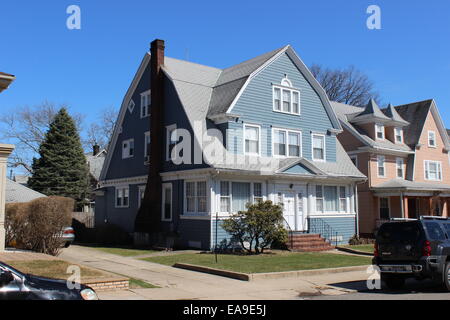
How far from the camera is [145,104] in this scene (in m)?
26.4

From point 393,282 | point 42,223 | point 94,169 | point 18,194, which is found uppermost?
point 94,169

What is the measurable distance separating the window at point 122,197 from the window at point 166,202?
13.7ft

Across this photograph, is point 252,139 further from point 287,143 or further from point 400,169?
point 400,169

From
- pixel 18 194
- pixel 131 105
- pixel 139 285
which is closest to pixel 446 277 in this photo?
pixel 139 285

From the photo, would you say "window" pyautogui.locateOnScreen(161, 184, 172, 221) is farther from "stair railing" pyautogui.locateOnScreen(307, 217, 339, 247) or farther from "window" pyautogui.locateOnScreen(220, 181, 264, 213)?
"stair railing" pyautogui.locateOnScreen(307, 217, 339, 247)

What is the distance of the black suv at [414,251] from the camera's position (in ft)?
37.3

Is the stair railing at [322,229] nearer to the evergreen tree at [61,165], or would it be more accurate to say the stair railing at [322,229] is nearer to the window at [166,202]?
the window at [166,202]

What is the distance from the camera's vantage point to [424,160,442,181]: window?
113 feet

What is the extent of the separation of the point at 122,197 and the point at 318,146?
40.7ft

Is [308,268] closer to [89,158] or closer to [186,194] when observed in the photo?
[186,194]

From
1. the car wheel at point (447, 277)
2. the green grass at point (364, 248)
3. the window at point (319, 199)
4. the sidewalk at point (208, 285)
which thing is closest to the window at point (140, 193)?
the sidewalk at point (208, 285)

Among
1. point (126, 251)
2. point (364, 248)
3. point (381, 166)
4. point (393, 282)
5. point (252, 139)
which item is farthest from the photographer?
point (381, 166)

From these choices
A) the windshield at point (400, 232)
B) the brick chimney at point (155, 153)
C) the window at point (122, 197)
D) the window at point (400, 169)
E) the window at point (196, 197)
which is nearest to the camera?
the windshield at point (400, 232)

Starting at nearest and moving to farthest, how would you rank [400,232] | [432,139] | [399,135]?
[400,232] → [399,135] → [432,139]
